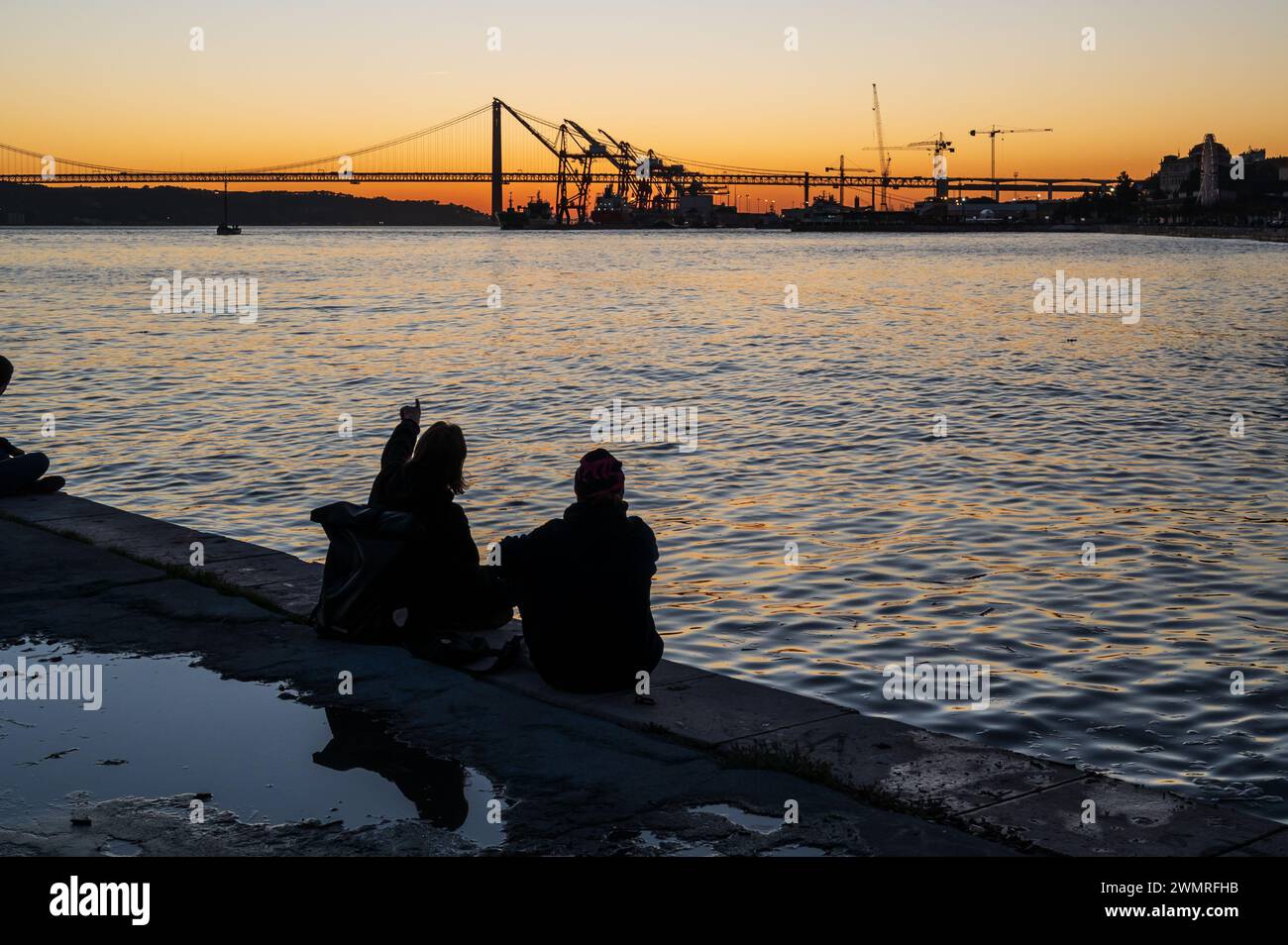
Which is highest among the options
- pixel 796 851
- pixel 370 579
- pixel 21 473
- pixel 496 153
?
pixel 496 153

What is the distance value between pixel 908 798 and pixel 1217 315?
3882 centimetres

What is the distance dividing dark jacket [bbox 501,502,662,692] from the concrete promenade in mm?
139

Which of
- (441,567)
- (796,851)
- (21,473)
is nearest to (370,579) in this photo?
(441,567)

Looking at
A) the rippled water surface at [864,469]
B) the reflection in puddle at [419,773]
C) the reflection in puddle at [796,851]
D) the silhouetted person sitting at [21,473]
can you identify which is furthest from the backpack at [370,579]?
the silhouetted person sitting at [21,473]

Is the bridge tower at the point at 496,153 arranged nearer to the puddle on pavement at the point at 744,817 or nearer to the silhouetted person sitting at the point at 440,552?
the silhouetted person sitting at the point at 440,552

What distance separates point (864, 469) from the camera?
15.4 metres

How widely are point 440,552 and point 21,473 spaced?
5.51 metres

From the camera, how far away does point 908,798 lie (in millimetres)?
4637

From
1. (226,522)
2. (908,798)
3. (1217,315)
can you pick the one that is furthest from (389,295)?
(908,798)

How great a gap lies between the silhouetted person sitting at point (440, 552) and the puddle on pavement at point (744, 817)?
235cm

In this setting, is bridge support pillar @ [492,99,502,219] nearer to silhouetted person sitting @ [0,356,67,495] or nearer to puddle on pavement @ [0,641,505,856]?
silhouetted person sitting @ [0,356,67,495]

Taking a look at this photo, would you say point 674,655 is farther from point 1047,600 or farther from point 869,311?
point 869,311

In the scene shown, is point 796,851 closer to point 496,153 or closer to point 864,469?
point 864,469
